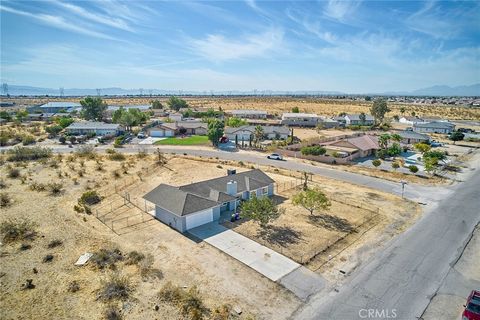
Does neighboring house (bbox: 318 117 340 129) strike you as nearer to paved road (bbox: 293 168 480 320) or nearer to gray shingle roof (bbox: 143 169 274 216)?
gray shingle roof (bbox: 143 169 274 216)

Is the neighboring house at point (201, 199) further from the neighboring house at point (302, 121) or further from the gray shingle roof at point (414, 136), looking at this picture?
the neighboring house at point (302, 121)

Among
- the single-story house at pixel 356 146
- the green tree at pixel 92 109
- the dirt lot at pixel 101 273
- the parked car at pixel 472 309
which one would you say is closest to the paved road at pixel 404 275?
the parked car at pixel 472 309

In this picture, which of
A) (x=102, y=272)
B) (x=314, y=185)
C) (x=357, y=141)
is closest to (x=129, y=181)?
(x=102, y=272)

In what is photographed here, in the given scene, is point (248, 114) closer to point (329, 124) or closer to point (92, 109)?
point (329, 124)

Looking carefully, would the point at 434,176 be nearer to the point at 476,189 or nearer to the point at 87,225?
the point at 476,189

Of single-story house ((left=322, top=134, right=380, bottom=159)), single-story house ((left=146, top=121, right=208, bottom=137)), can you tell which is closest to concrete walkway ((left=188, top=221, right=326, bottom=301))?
single-story house ((left=322, top=134, right=380, bottom=159))

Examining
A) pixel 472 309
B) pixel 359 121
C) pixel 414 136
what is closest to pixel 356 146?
pixel 414 136
